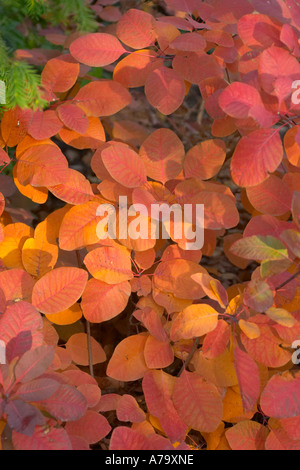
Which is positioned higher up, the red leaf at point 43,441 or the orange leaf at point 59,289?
the orange leaf at point 59,289

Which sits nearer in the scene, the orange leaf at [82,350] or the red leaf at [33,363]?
the red leaf at [33,363]

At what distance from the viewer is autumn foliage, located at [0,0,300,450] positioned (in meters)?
0.73

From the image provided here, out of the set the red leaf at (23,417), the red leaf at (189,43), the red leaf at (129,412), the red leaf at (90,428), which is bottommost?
the red leaf at (129,412)

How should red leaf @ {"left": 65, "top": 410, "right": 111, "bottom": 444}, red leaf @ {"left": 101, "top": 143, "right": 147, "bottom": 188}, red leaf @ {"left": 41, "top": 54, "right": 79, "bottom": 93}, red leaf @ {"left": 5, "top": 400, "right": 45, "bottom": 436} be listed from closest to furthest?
red leaf @ {"left": 5, "top": 400, "right": 45, "bottom": 436} → red leaf @ {"left": 65, "top": 410, "right": 111, "bottom": 444} → red leaf @ {"left": 101, "top": 143, "right": 147, "bottom": 188} → red leaf @ {"left": 41, "top": 54, "right": 79, "bottom": 93}

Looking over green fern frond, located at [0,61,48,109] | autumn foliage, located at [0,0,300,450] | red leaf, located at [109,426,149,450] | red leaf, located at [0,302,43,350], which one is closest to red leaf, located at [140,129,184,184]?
autumn foliage, located at [0,0,300,450]

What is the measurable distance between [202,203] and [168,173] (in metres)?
0.10

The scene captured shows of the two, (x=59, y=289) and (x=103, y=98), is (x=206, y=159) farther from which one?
(x=59, y=289)

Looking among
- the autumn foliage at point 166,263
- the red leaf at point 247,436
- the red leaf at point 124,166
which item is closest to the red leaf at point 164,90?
the autumn foliage at point 166,263

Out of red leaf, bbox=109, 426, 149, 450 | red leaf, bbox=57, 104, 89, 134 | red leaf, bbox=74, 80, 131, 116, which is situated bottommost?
red leaf, bbox=109, 426, 149, 450

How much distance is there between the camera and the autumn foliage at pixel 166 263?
73cm

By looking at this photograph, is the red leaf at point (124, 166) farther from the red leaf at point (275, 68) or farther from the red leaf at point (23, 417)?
the red leaf at point (23, 417)

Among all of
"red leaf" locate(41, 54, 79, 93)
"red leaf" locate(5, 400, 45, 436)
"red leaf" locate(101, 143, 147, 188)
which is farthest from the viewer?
"red leaf" locate(41, 54, 79, 93)

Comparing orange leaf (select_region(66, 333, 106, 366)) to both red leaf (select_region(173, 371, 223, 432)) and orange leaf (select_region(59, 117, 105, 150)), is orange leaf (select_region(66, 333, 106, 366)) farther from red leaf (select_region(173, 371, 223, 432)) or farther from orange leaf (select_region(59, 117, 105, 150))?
orange leaf (select_region(59, 117, 105, 150))
